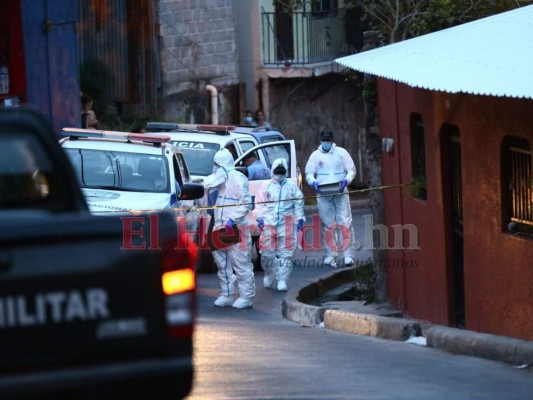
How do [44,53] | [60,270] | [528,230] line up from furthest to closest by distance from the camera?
1. [44,53]
2. [528,230]
3. [60,270]

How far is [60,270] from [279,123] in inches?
1010

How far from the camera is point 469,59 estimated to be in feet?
36.8

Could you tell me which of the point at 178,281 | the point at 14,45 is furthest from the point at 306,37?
the point at 178,281

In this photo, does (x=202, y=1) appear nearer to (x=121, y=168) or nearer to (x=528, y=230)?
(x=121, y=168)

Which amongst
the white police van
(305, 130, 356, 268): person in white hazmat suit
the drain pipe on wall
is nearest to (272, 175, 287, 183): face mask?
the white police van

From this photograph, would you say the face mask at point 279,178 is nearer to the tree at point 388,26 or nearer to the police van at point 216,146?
the tree at point 388,26

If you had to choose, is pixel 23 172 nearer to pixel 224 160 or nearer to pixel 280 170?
pixel 224 160

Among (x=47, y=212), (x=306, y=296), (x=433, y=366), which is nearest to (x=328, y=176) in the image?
(x=306, y=296)

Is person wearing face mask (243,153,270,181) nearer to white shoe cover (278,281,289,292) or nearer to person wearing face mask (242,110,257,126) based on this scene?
white shoe cover (278,281,289,292)

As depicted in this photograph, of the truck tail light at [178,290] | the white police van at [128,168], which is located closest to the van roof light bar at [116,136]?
the white police van at [128,168]

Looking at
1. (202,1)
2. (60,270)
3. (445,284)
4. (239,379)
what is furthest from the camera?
(202,1)

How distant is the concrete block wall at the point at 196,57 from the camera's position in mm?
29516

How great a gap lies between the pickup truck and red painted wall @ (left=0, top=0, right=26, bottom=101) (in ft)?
54.5

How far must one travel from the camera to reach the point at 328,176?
798 inches
